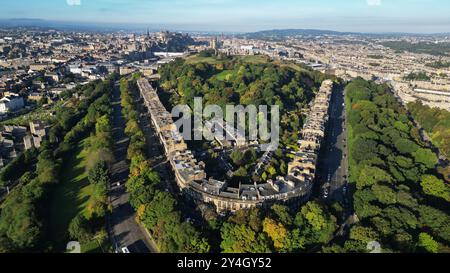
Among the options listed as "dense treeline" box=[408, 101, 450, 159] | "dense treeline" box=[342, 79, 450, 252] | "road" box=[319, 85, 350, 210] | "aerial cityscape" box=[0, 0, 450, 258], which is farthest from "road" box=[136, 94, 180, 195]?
"dense treeline" box=[408, 101, 450, 159]

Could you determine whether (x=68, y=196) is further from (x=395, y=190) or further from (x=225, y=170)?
(x=395, y=190)

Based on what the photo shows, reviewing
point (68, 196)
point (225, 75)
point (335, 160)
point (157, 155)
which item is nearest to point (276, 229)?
point (335, 160)

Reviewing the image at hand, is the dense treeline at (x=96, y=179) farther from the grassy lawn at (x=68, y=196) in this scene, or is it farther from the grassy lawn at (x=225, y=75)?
the grassy lawn at (x=225, y=75)

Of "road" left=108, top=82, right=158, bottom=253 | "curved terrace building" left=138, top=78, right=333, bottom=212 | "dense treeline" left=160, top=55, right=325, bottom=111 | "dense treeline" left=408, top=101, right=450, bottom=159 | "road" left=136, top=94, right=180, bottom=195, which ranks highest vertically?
"dense treeline" left=160, top=55, right=325, bottom=111

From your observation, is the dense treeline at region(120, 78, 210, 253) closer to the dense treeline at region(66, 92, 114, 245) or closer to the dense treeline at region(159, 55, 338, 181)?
the dense treeline at region(66, 92, 114, 245)
